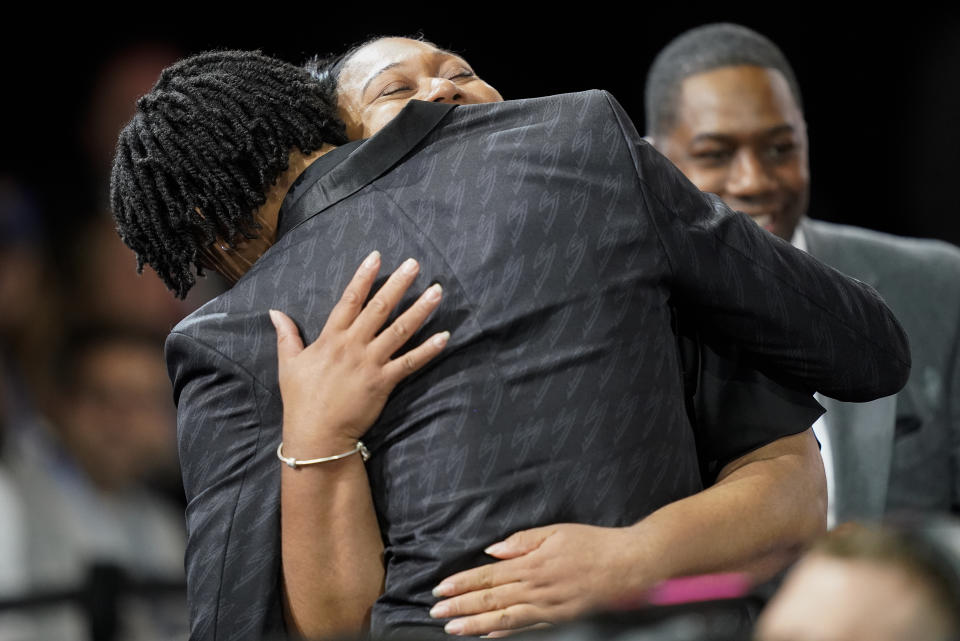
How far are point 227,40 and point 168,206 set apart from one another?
6.43 ft

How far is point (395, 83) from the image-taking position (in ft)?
5.25

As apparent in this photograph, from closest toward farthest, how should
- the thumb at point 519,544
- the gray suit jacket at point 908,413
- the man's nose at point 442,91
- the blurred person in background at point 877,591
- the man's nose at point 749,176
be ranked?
the blurred person in background at point 877,591 → the thumb at point 519,544 → the man's nose at point 442,91 → the gray suit jacket at point 908,413 → the man's nose at point 749,176

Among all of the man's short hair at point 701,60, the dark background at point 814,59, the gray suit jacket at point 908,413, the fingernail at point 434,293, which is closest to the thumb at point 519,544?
the fingernail at point 434,293

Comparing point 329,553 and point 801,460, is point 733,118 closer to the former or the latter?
point 801,460

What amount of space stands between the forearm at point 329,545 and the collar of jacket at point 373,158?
264mm

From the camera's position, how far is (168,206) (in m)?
1.42

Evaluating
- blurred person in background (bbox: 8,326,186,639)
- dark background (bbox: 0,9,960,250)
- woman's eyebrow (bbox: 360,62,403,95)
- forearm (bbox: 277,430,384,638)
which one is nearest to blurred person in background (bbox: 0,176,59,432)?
blurred person in background (bbox: 8,326,186,639)

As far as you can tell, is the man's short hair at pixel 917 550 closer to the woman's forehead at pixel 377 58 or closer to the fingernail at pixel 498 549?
the fingernail at pixel 498 549

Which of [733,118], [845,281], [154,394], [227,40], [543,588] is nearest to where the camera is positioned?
[543,588]

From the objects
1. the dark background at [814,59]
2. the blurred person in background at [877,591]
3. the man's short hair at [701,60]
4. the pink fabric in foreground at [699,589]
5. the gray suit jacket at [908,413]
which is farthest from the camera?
the dark background at [814,59]

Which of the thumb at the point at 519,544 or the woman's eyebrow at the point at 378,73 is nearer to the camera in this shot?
the thumb at the point at 519,544

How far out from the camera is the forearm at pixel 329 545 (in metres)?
1.29

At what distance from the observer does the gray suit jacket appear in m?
2.45

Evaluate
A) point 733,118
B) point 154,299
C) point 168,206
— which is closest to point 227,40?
point 154,299
